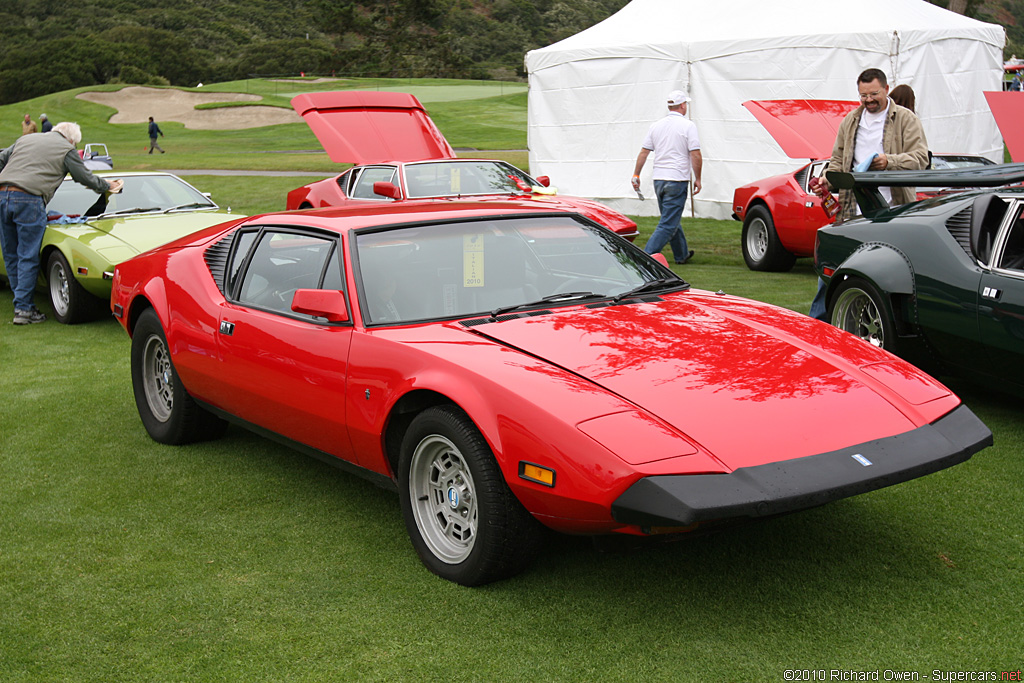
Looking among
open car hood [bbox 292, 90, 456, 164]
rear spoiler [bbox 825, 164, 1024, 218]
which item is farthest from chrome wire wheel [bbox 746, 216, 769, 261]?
rear spoiler [bbox 825, 164, 1024, 218]

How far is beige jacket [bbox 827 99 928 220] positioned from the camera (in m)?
6.51

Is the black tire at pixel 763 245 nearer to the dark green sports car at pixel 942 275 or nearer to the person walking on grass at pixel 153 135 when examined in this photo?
the dark green sports car at pixel 942 275

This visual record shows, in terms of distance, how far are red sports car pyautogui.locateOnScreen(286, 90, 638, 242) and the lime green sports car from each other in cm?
206

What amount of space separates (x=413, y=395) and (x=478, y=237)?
3.14 ft

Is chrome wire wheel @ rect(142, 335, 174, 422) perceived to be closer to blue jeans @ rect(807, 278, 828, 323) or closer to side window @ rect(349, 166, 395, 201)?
blue jeans @ rect(807, 278, 828, 323)

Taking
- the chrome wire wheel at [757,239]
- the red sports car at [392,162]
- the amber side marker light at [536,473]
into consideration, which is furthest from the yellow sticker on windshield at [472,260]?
the chrome wire wheel at [757,239]

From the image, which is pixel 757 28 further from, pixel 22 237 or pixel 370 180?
pixel 22 237

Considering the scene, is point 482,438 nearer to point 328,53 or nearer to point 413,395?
point 413,395

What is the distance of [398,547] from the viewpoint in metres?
3.75

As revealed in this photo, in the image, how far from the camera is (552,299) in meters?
3.94

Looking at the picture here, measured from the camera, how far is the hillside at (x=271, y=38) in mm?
68438

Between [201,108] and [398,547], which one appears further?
[201,108]

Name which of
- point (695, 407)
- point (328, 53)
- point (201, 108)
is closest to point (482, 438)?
point (695, 407)

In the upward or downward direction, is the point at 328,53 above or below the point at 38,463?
above
